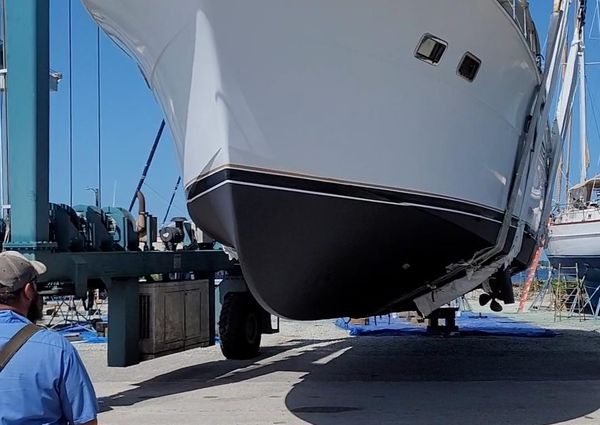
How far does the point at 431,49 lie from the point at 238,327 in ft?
15.4

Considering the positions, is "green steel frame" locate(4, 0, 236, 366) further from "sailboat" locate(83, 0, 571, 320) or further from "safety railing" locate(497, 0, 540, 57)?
"safety railing" locate(497, 0, 540, 57)

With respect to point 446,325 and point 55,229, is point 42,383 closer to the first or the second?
point 55,229

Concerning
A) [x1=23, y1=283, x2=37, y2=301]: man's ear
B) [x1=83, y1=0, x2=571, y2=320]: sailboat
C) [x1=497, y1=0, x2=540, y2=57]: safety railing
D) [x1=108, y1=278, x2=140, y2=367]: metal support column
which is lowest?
[x1=108, y1=278, x2=140, y2=367]: metal support column

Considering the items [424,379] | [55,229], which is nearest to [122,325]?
[55,229]

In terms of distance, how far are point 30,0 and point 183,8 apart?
6.40ft

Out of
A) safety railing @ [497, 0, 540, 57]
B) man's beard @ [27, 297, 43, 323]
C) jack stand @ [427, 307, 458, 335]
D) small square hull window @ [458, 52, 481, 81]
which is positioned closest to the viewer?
man's beard @ [27, 297, 43, 323]

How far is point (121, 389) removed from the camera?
23.7 feet

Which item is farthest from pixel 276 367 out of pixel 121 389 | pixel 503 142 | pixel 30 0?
pixel 30 0

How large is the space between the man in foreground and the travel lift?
4166 millimetres

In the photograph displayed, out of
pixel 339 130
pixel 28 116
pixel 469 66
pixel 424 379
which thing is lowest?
pixel 424 379

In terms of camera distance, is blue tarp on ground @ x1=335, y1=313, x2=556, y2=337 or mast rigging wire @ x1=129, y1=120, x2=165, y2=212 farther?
blue tarp on ground @ x1=335, y1=313, x2=556, y2=337

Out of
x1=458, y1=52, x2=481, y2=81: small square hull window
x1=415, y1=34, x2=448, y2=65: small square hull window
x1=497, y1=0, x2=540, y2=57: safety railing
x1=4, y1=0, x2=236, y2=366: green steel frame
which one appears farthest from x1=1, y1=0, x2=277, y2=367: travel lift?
x1=497, y1=0, x2=540, y2=57: safety railing

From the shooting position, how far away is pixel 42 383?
2021mm

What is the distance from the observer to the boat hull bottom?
17.1 ft
